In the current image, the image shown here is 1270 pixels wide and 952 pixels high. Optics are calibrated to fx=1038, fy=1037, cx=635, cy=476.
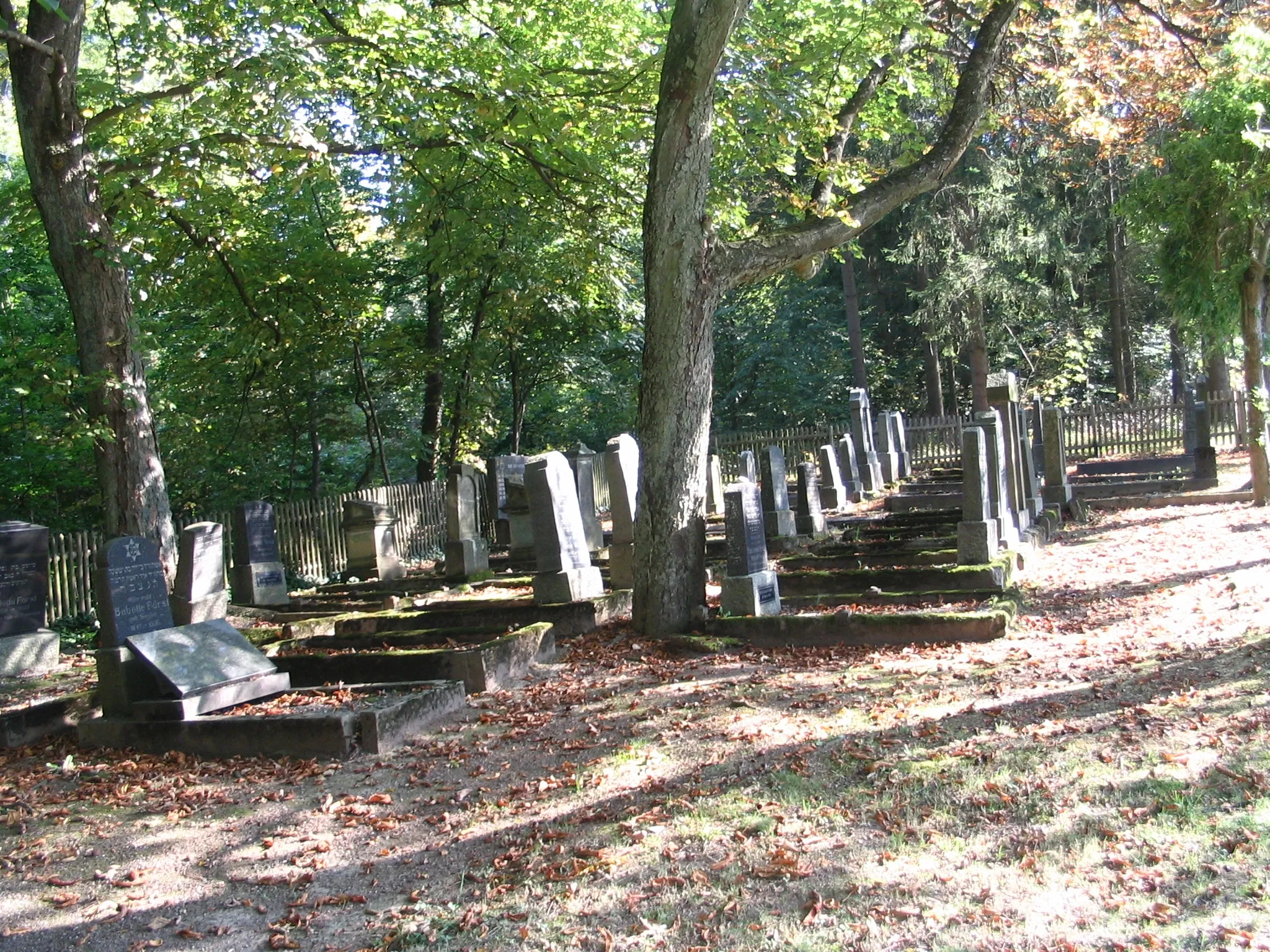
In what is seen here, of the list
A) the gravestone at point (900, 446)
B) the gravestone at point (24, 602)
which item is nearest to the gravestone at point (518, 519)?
the gravestone at point (24, 602)

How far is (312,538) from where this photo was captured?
17.4m

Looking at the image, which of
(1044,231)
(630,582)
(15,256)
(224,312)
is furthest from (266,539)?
(1044,231)

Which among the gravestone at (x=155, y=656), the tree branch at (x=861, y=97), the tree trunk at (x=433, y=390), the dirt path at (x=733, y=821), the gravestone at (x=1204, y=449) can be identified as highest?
the tree branch at (x=861, y=97)

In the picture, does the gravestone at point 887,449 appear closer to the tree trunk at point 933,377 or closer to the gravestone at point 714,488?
the gravestone at point 714,488

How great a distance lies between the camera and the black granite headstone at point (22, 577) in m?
11.2

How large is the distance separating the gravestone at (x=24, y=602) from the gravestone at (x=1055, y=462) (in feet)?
47.5

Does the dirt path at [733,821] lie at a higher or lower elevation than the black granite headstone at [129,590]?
lower

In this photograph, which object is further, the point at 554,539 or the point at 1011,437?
the point at 1011,437

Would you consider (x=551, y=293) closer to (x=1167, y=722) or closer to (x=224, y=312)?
(x=224, y=312)

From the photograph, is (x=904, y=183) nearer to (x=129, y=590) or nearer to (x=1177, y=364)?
(x=129, y=590)

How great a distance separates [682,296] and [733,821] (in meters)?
5.17

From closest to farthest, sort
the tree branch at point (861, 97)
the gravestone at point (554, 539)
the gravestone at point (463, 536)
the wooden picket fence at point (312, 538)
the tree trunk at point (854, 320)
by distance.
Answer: the gravestone at point (554, 539)
the tree branch at point (861, 97)
the wooden picket fence at point (312, 538)
the gravestone at point (463, 536)
the tree trunk at point (854, 320)

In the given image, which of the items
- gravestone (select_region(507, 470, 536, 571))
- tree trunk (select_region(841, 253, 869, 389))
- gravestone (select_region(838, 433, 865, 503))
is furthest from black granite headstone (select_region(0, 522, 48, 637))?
tree trunk (select_region(841, 253, 869, 389))

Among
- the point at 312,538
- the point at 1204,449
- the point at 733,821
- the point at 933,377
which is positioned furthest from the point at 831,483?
the point at 933,377
